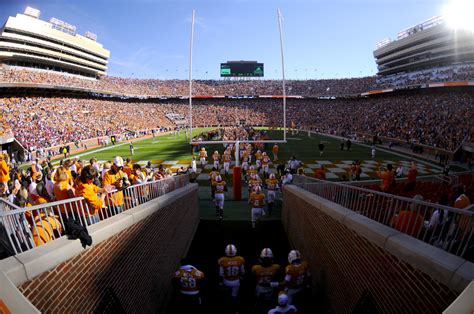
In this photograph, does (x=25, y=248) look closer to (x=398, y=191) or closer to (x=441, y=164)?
(x=398, y=191)

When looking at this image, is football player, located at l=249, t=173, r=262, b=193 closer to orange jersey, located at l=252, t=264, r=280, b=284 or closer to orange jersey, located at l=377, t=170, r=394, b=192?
orange jersey, located at l=377, t=170, r=394, b=192

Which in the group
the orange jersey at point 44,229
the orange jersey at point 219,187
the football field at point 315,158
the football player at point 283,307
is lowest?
the football field at point 315,158

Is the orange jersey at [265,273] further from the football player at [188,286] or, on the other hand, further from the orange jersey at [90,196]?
the orange jersey at [90,196]

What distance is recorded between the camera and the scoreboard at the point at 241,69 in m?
81.9

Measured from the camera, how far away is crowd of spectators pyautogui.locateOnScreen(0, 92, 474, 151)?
112 ft

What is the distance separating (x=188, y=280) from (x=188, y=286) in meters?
0.12

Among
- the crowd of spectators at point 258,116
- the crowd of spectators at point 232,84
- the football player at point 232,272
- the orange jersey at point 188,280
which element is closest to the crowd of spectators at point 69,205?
the orange jersey at point 188,280

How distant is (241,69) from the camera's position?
82.2 meters

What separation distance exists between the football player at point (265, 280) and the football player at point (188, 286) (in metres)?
1.11

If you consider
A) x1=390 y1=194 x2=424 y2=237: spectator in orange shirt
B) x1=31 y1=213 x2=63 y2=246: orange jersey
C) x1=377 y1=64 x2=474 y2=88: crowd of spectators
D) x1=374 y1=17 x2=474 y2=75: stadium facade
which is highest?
x1=374 y1=17 x2=474 y2=75: stadium facade

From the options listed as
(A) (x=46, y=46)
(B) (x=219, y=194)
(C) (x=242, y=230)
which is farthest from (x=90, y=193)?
(A) (x=46, y=46)

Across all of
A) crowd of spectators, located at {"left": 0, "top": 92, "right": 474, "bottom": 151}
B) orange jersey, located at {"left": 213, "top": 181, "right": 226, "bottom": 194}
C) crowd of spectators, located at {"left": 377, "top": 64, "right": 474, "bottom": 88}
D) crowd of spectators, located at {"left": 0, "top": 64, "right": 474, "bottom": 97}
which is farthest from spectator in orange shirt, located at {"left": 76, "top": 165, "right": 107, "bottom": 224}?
crowd of spectators, located at {"left": 0, "top": 64, "right": 474, "bottom": 97}

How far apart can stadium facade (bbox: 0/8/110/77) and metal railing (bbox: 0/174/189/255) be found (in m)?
61.1

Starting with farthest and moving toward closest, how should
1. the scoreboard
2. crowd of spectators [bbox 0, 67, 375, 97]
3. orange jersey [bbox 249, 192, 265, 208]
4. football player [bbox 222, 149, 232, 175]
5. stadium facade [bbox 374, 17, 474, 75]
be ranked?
the scoreboard
crowd of spectators [bbox 0, 67, 375, 97]
stadium facade [bbox 374, 17, 474, 75]
football player [bbox 222, 149, 232, 175]
orange jersey [bbox 249, 192, 265, 208]
